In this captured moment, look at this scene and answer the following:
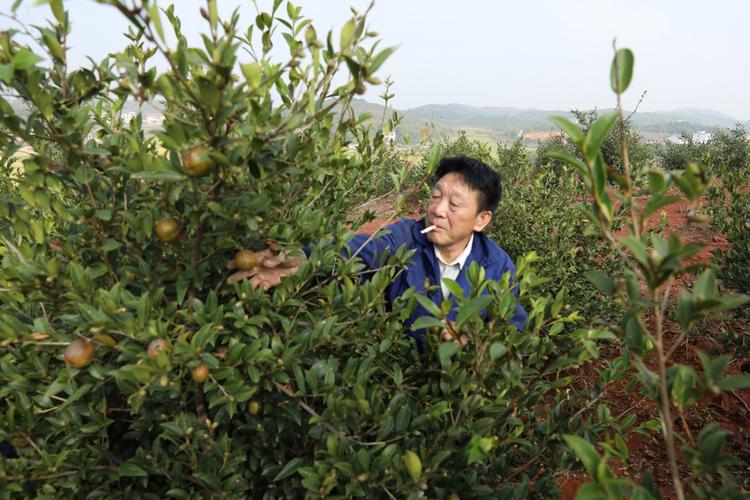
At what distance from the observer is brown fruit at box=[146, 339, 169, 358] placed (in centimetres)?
96

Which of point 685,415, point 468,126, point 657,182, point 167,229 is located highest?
point 468,126

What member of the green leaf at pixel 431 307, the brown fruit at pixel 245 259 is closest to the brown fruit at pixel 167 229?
the brown fruit at pixel 245 259

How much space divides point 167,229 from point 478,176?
1.57 metres

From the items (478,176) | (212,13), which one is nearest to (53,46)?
(212,13)

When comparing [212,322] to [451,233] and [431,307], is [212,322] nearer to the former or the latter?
[431,307]

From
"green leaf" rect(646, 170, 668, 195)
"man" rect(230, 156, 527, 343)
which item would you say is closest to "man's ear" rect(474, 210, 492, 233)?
"man" rect(230, 156, 527, 343)

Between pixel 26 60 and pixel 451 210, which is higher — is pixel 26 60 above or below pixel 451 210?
above

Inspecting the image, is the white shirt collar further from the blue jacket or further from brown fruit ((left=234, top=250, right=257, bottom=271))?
brown fruit ((left=234, top=250, right=257, bottom=271))

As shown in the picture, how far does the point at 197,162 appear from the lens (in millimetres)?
924

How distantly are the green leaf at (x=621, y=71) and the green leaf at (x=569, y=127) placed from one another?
0.09m

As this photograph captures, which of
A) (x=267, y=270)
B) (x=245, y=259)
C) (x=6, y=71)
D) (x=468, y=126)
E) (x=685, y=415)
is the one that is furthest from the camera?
(x=468, y=126)

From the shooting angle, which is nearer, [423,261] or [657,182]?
[657,182]

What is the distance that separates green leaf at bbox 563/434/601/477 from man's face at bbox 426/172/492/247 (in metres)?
1.55

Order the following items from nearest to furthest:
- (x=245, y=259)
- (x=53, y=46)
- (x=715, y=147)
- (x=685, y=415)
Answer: (x=53, y=46) < (x=245, y=259) < (x=685, y=415) < (x=715, y=147)
